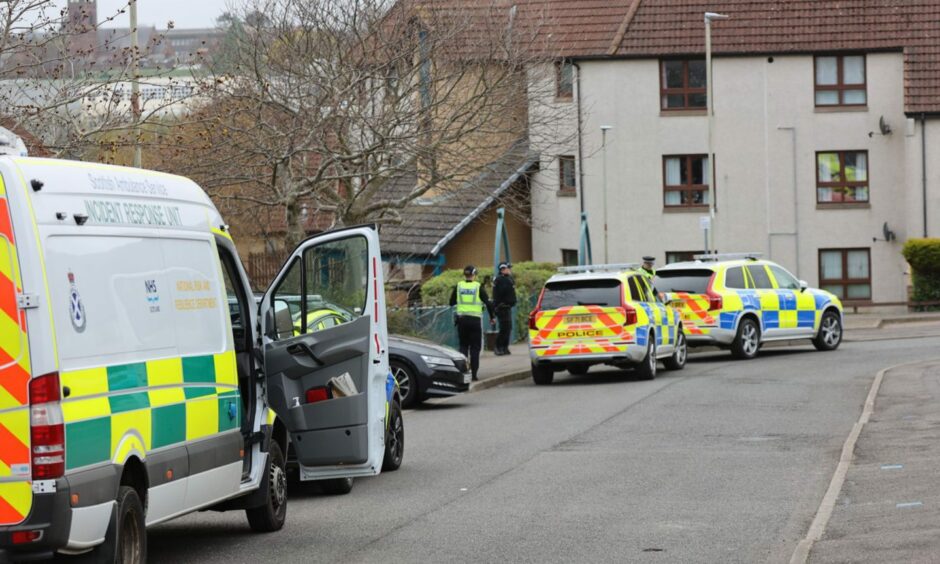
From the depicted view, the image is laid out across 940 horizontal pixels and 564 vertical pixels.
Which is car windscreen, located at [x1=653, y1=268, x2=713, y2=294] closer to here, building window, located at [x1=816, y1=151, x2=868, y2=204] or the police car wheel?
the police car wheel

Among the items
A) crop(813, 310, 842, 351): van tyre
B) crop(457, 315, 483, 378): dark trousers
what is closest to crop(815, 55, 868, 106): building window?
crop(813, 310, 842, 351): van tyre

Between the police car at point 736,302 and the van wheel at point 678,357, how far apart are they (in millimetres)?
704

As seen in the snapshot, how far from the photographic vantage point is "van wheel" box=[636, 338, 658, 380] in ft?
73.3

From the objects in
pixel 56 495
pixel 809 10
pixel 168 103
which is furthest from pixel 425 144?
pixel 809 10

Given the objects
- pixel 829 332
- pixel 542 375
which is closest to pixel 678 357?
pixel 542 375

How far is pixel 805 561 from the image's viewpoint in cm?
810

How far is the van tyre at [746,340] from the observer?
2600cm

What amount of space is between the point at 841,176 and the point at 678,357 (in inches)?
798

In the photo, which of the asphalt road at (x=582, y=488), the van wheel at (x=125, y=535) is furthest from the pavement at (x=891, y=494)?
the van wheel at (x=125, y=535)

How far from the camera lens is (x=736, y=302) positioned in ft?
84.5

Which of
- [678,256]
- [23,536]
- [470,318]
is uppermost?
[678,256]

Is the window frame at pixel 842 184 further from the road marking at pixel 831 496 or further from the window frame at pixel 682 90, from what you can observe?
the road marking at pixel 831 496

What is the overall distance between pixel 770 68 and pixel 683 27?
276cm

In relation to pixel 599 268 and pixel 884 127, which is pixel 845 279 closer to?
pixel 884 127
